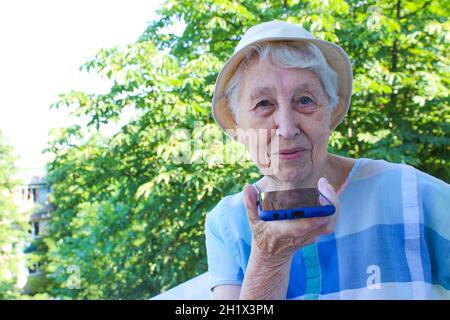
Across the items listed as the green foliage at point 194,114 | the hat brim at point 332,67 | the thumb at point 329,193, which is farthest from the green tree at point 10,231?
the thumb at point 329,193

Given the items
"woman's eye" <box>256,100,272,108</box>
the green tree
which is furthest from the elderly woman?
the green tree

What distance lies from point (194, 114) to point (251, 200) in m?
1.97

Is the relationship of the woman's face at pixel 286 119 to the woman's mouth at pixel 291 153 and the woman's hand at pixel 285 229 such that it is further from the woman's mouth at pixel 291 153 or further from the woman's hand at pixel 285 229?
the woman's hand at pixel 285 229

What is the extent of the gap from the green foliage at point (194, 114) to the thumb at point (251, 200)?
1.57 metres

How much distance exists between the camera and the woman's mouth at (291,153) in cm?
57

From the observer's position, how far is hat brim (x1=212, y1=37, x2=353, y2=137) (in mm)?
589

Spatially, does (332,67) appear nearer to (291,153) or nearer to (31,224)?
(291,153)

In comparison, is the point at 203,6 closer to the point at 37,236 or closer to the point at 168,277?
the point at 168,277

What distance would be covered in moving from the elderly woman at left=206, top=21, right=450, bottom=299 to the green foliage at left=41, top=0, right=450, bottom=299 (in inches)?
56.6

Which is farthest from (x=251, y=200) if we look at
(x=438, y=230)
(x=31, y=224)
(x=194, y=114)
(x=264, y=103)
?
(x=31, y=224)

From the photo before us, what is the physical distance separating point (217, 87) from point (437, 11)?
2678mm

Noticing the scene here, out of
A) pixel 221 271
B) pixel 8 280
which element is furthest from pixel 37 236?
pixel 221 271

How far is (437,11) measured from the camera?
2850 millimetres

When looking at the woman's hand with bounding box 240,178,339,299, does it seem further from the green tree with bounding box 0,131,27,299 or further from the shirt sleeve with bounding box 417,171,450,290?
the green tree with bounding box 0,131,27,299
